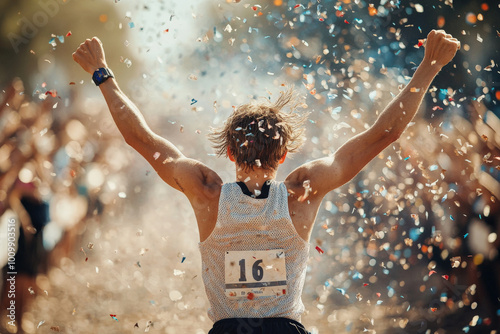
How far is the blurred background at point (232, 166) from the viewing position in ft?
26.2

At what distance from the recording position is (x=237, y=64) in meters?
9.76

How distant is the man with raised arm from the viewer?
2.71 meters

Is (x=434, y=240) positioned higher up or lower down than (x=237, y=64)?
lower down

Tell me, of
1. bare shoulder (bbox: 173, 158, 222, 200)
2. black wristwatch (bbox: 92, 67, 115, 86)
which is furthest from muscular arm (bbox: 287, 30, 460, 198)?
black wristwatch (bbox: 92, 67, 115, 86)

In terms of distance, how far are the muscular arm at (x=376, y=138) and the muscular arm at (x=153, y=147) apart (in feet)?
1.50

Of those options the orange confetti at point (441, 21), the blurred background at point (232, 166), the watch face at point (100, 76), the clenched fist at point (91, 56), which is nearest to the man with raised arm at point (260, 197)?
the watch face at point (100, 76)

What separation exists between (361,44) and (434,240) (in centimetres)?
352

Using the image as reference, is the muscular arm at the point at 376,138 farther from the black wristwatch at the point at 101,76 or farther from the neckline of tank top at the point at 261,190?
the black wristwatch at the point at 101,76

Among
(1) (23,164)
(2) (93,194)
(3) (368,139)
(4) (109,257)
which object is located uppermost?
(3) (368,139)

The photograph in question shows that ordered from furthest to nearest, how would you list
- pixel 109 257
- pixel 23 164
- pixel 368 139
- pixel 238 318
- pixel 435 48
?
pixel 109 257 < pixel 23 164 < pixel 435 48 < pixel 368 139 < pixel 238 318

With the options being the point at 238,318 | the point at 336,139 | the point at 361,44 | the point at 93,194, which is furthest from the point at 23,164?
the point at 238,318

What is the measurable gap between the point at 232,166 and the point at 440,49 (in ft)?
21.4

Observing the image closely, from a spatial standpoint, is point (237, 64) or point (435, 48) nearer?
point (435, 48)

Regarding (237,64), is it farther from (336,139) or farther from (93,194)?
(93,194)
